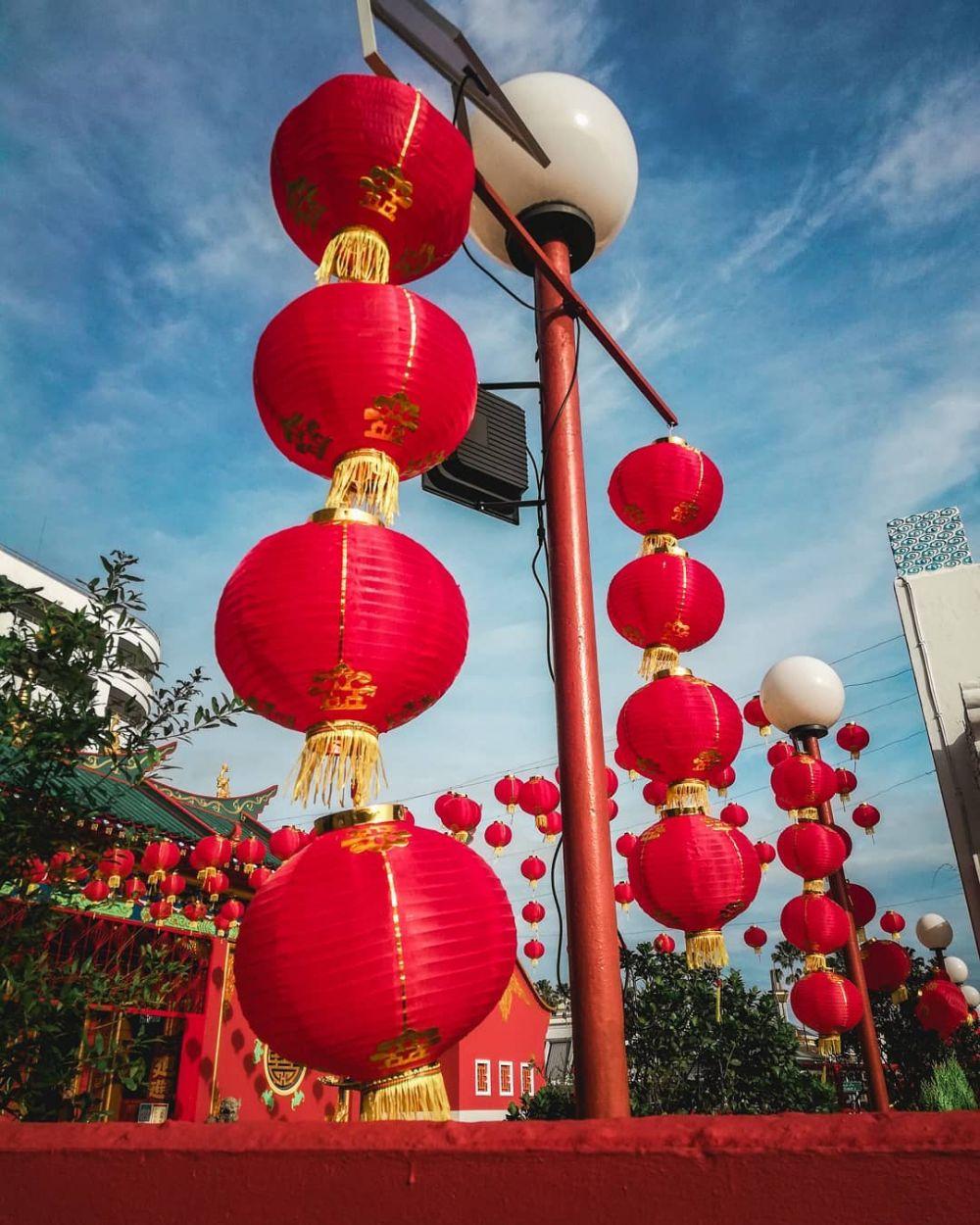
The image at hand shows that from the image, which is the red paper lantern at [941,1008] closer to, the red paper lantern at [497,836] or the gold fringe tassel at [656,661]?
the red paper lantern at [497,836]

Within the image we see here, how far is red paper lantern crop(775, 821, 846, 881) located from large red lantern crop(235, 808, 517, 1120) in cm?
587

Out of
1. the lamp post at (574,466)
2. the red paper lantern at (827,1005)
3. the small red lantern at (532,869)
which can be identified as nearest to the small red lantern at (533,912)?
the small red lantern at (532,869)

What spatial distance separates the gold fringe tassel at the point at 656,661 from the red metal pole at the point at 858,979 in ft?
15.5

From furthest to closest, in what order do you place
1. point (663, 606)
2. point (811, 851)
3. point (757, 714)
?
point (757, 714)
point (811, 851)
point (663, 606)

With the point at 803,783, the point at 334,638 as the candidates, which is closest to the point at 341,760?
the point at 334,638

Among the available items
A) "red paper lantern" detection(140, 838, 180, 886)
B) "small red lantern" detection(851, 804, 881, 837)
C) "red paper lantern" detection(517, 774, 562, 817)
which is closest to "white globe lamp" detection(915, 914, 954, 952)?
"small red lantern" detection(851, 804, 881, 837)

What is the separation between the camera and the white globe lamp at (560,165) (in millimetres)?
2982

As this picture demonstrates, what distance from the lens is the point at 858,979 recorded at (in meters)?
7.13

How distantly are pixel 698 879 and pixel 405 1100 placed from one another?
1749 millimetres

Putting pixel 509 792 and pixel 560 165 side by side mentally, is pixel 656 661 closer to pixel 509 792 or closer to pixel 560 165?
pixel 560 165

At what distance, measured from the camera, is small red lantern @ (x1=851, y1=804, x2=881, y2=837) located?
355 inches

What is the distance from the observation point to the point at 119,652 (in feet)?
12.2

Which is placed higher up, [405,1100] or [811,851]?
[811,851]

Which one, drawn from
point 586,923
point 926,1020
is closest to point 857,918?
point 926,1020
